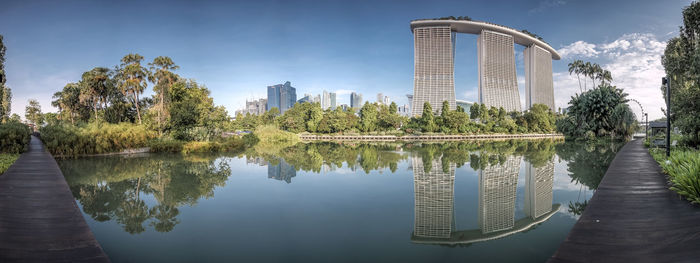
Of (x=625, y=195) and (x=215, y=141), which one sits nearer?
(x=625, y=195)

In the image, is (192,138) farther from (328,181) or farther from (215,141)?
(328,181)

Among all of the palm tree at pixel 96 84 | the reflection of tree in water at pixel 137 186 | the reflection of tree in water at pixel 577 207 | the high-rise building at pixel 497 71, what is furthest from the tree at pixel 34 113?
the high-rise building at pixel 497 71

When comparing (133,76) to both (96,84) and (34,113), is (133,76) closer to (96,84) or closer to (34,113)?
(96,84)

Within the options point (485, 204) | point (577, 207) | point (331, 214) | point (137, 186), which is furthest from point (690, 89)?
point (137, 186)

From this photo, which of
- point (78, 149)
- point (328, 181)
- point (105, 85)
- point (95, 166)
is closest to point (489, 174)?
point (328, 181)

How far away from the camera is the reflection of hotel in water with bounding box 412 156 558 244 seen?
533 centimetres

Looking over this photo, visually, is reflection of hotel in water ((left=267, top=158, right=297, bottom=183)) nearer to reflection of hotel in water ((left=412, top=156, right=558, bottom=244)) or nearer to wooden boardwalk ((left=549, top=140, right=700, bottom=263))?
reflection of hotel in water ((left=412, top=156, right=558, bottom=244))

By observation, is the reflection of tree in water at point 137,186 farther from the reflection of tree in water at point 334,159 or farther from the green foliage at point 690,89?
the green foliage at point 690,89

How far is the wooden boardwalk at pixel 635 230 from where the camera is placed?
345 centimetres

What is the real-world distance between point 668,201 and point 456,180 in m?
5.06

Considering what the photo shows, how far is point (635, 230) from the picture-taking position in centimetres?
422

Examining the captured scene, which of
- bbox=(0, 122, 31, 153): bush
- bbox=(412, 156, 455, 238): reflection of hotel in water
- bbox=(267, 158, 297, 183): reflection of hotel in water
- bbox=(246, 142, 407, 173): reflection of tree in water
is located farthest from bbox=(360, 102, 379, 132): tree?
bbox=(0, 122, 31, 153): bush

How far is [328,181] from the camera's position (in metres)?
10.5

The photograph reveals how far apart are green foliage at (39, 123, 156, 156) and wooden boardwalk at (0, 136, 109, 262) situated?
34.1 feet
